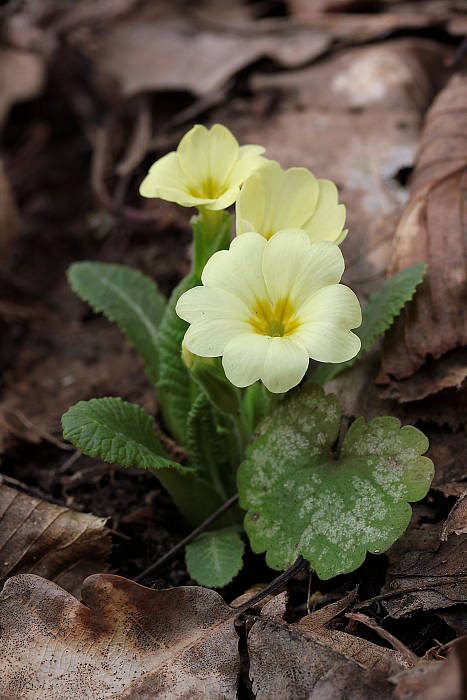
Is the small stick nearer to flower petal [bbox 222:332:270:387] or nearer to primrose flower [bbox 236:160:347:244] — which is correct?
flower petal [bbox 222:332:270:387]

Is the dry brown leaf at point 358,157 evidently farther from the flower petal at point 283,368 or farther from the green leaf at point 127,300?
the flower petal at point 283,368

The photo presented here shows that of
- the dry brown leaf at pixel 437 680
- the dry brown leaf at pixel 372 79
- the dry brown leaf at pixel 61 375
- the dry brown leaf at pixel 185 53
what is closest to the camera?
the dry brown leaf at pixel 437 680

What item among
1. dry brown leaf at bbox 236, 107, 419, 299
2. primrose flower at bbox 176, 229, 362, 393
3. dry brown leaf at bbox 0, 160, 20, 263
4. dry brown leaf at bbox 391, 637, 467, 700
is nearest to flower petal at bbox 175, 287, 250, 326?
primrose flower at bbox 176, 229, 362, 393

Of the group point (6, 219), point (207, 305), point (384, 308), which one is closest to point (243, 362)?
point (207, 305)

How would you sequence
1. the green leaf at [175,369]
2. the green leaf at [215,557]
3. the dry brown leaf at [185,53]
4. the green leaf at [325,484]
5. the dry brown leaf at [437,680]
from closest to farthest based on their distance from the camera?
the dry brown leaf at [437,680] < the green leaf at [325,484] < the green leaf at [215,557] < the green leaf at [175,369] < the dry brown leaf at [185,53]

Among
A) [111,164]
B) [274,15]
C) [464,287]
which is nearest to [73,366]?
[111,164]

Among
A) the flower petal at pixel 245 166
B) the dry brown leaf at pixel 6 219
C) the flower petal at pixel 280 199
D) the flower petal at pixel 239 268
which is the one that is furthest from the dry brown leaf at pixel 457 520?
the dry brown leaf at pixel 6 219

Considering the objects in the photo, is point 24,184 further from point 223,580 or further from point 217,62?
point 223,580
